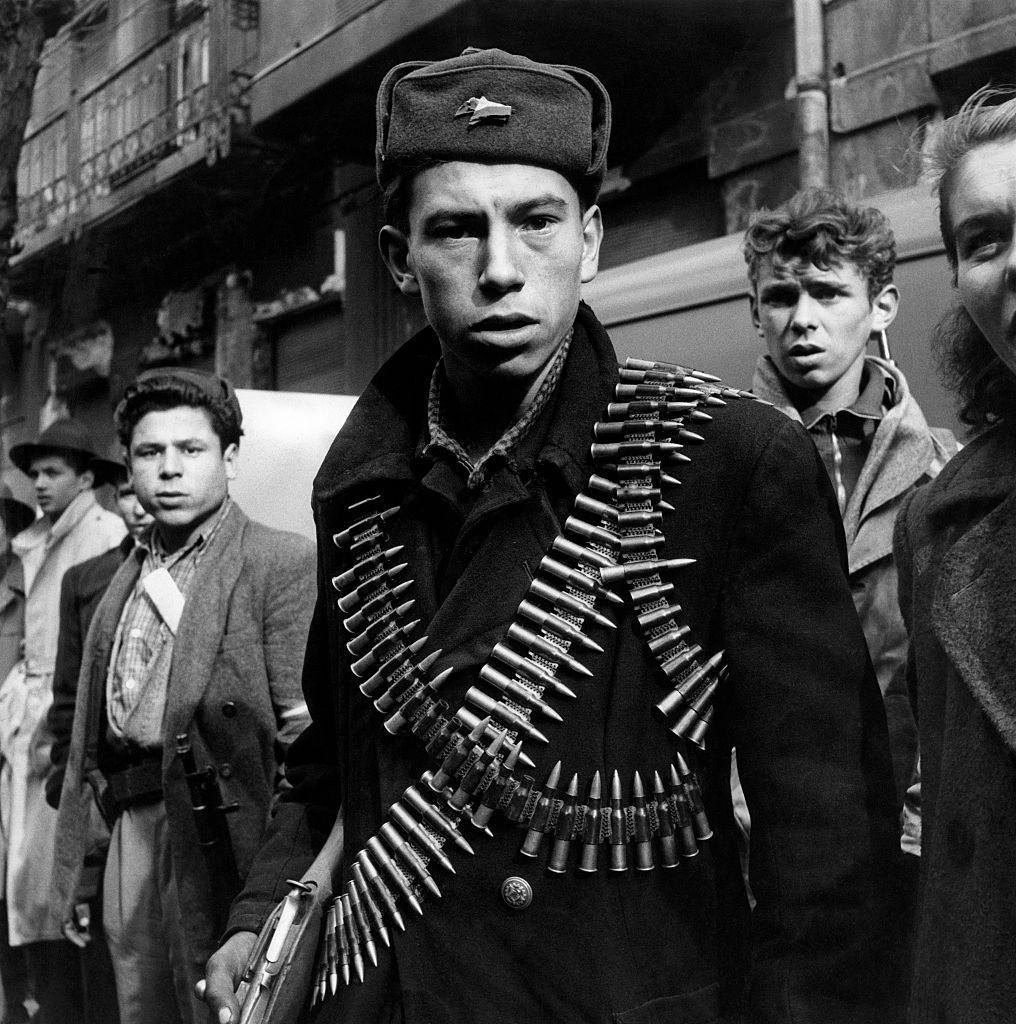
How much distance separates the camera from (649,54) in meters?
9.17

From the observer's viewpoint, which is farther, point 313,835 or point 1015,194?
Answer: point 313,835

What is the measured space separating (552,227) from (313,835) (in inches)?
43.2

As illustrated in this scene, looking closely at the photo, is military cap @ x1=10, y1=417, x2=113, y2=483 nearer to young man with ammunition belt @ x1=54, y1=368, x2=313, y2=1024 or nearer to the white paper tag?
young man with ammunition belt @ x1=54, y1=368, x2=313, y2=1024

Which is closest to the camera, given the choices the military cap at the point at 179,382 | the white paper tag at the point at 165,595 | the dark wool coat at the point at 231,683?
the dark wool coat at the point at 231,683

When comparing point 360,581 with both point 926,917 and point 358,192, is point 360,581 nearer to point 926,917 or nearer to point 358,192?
point 926,917

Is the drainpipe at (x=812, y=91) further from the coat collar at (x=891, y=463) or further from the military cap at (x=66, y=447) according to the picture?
the coat collar at (x=891, y=463)

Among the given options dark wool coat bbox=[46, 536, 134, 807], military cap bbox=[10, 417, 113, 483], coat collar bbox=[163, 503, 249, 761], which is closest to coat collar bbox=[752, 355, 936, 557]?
coat collar bbox=[163, 503, 249, 761]

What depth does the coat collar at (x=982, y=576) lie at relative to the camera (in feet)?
5.23

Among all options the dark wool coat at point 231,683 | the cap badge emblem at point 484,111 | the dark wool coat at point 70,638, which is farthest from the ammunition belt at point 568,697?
the dark wool coat at point 70,638

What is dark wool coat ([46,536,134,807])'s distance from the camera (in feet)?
16.8

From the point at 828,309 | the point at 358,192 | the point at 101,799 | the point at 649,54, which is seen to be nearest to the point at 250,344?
the point at 358,192

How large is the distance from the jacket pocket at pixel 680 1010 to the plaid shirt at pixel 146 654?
2.72 m

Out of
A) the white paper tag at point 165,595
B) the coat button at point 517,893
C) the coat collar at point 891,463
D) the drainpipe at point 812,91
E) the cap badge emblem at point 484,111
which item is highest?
the drainpipe at point 812,91

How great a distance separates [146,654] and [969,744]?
321 centimetres
